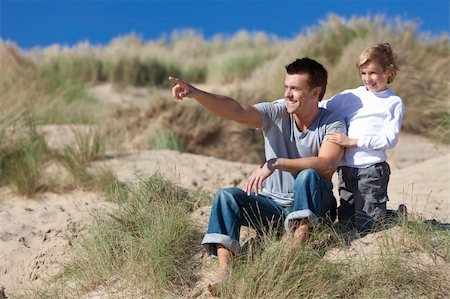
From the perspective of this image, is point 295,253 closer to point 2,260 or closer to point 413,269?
point 413,269

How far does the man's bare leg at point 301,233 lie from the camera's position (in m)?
4.11

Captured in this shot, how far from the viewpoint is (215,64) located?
18094mm

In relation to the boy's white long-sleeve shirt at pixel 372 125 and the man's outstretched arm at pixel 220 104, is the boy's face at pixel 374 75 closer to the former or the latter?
the boy's white long-sleeve shirt at pixel 372 125

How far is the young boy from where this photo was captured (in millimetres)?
4383

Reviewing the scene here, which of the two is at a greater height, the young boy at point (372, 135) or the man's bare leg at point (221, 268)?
the young boy at point (372, 135)

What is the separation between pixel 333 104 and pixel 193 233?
3.84ft

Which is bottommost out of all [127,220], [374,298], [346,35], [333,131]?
[374,298]

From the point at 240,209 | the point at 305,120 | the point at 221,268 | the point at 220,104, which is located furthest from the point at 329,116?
the point at 221,268

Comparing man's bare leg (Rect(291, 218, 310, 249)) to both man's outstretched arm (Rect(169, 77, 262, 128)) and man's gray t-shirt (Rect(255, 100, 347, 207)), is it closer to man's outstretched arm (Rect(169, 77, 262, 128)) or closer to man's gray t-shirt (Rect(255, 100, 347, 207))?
man's gray t-shirt (Rect(255, 100, 347, 207))

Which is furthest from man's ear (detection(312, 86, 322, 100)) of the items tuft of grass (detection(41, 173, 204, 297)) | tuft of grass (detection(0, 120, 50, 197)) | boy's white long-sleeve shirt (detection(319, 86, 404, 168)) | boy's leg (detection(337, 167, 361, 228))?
tuft of grass (detection(0, 120, 50, 197))

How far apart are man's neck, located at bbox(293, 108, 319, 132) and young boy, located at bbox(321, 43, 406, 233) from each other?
0.54 ft

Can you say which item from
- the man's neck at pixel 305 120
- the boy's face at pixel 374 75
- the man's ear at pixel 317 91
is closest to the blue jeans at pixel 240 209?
the man's neck at pixel 305 120

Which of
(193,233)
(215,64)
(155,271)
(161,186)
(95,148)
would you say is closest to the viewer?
(155,271)

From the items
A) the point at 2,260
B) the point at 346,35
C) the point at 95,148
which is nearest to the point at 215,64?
the point at 346,35
